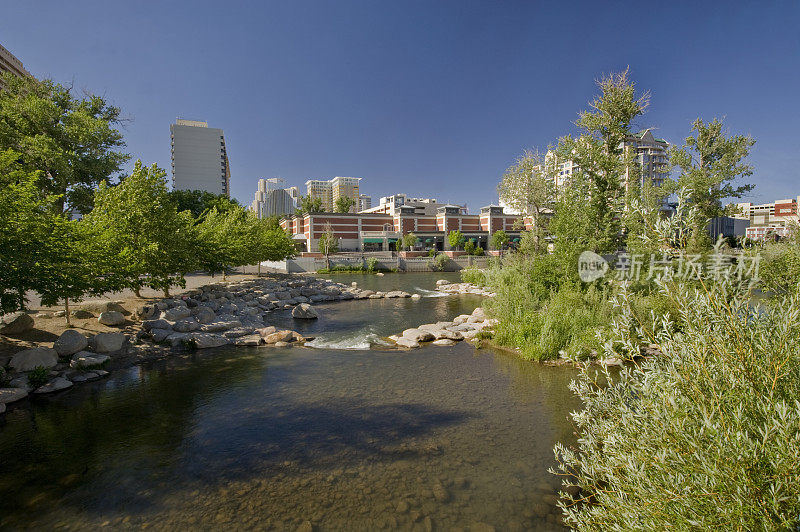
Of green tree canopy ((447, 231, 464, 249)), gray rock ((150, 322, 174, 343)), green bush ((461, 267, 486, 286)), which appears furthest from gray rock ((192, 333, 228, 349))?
green tree canopy ((447, 231, 464, 249))

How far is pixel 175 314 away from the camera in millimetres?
15891

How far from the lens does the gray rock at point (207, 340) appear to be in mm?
14539

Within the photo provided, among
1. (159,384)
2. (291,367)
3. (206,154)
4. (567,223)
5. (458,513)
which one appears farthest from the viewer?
(206,154)

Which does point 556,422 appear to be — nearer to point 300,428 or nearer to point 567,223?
point 300,428

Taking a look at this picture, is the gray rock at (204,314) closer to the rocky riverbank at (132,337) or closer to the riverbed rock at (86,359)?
the rocky riverbank at (132,337)

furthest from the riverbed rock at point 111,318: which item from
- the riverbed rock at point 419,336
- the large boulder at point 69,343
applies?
the riverbed rock at point 419,336

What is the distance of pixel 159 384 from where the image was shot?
1077cm

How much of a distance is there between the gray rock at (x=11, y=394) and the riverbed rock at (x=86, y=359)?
1.70 meters

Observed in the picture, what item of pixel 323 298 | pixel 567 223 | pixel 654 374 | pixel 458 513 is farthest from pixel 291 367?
pixel 323 298

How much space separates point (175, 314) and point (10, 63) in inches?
3211

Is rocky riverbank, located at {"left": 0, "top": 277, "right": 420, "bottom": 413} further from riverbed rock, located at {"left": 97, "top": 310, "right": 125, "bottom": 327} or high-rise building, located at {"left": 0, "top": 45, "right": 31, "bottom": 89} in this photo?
high-rise building, located at {"left": 0, "top": 45, "right": 31, "bottom": 89}

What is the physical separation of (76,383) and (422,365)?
407 inches

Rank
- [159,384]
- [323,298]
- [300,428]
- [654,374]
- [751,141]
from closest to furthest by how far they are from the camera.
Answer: [654,374], [300,428], [159,384], [751,141], [323,298]

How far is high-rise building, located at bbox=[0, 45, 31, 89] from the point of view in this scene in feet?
193
